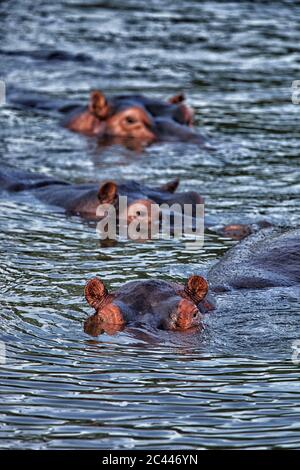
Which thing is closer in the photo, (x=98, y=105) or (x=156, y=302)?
(x=156, y=302)

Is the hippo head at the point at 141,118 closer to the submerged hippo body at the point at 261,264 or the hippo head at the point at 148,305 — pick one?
the submerged hippo body at the point at 261,264

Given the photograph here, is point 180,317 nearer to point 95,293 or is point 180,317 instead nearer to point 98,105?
point 95,293

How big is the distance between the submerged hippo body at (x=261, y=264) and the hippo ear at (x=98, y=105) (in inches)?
213

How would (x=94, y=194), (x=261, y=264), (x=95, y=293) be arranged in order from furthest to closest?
(x=94, y=194), (x=261, y=264), (x=95, y=293)

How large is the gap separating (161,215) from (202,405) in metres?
4.85

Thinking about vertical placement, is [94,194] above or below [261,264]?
above

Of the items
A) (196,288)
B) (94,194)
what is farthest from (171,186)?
(196,288)

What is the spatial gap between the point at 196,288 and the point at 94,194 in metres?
4.16

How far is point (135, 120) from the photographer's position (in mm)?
15258

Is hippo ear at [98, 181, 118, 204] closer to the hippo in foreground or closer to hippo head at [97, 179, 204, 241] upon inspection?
hippo head at [97, 179, 204, 241]

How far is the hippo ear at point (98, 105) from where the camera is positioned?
1510 cm

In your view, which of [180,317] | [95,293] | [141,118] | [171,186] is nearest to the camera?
Result: [180,317]

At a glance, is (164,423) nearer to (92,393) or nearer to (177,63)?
(92,393)

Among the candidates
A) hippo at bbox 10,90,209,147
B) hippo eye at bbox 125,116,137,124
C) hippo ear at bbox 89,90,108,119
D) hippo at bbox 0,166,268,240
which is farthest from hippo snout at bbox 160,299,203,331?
hippo eye at bbox 125,116,137,124
